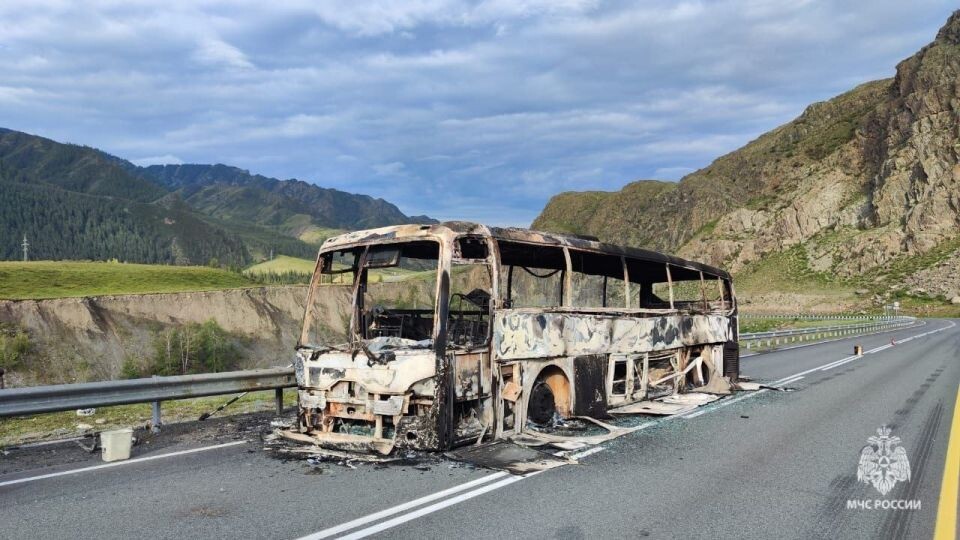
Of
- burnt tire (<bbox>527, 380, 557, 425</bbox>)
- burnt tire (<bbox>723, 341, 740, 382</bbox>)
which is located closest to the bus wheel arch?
burnt tire (<bbox>527, 380, 557, 425</bbox>)

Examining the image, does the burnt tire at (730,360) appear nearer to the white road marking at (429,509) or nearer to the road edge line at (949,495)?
the road edge line at (949,495)

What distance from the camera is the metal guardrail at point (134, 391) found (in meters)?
7.20

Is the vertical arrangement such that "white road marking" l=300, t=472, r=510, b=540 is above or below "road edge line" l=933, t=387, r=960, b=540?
above

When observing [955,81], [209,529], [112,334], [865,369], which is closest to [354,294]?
[209,529]

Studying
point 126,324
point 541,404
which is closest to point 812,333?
point 541,404

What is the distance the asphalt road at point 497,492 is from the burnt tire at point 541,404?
1.04 metres

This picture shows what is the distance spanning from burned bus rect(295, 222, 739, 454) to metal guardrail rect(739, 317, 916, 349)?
60.9 ft

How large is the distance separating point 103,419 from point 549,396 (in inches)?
267

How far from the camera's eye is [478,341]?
8.52 metres

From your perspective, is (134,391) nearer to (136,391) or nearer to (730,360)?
(136,391)

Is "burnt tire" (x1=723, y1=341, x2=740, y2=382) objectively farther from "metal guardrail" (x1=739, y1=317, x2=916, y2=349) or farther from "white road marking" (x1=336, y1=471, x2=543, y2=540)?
"metal guardrail" (x1=739, y1=317, x2=916, y2=349)

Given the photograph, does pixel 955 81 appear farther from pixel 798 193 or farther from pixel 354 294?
pixel 354 294

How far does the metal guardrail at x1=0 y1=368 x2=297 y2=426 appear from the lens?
720 centimetres

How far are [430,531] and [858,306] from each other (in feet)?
269
